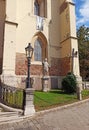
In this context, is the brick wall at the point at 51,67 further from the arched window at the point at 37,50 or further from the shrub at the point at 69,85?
the shrub at the point at 69,85

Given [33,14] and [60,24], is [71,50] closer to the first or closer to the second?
[60,24]

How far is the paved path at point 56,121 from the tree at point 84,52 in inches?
720

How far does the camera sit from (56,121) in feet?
24.8

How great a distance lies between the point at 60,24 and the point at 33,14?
3376 mm

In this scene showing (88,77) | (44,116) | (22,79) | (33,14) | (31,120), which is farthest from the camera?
(88,77)

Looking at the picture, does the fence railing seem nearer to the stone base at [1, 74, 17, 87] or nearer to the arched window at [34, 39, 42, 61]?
the stone base at [1, 74, 17, 87]

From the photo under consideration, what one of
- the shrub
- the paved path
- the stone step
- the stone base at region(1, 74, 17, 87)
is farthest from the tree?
the stone step

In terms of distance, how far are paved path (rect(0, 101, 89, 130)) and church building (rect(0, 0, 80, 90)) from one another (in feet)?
25.5

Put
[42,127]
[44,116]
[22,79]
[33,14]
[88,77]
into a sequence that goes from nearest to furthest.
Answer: [42,127] < [44,116] < [22,79] < [33,14] < [88,77]

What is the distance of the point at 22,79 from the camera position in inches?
643

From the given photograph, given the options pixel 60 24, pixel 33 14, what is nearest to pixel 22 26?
Result: pixel 33 14

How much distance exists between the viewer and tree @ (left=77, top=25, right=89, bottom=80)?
27.4 m

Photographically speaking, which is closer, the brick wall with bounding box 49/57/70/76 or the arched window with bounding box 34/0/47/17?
the brick wall with bounding box 49/57/70/76

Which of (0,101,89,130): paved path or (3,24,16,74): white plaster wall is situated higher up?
(3,24,16,74): white plaster wall
